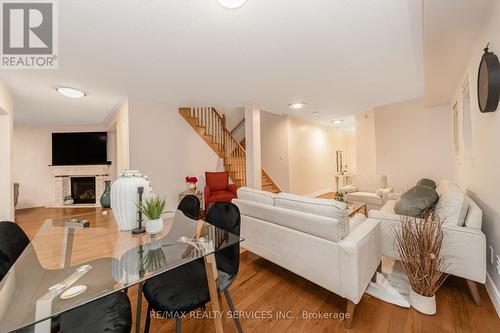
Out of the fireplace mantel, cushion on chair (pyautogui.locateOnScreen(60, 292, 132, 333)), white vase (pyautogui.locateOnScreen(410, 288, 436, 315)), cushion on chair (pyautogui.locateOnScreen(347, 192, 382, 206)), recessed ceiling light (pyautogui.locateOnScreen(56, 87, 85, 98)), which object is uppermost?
recessed ceiling light (pyautogui.locateOnScreen(56, 87, 85, 98))

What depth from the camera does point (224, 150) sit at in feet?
17.8

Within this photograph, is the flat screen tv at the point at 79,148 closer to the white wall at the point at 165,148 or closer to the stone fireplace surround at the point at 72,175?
the stone fireplace surround at the point at 72,175

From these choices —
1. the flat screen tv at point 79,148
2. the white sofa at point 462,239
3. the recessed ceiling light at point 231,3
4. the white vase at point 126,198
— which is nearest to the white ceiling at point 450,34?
the recessed ceiling light at point 231,3

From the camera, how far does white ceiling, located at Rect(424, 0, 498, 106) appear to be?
150 cm

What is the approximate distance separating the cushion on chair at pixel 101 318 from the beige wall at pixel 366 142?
5539mm

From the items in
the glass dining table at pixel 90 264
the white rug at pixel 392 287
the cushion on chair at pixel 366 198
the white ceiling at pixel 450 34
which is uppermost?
the white ceiling at pixel 450 34

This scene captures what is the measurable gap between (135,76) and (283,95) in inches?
92.3

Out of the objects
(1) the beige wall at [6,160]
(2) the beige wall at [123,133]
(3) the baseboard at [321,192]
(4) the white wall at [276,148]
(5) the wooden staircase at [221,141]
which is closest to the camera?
(1) the beige wall at [6,160]

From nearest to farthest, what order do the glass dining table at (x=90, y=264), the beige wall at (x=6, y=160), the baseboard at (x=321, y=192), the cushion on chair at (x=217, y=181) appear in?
the glass dining table at (x=90, y=264), the beige wall at (x=6, y=160), the cushion on chair at (x=217, y=181), the baseboard at (x=321, y=192)

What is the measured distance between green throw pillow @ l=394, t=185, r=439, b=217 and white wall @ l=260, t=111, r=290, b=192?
10.9 feet

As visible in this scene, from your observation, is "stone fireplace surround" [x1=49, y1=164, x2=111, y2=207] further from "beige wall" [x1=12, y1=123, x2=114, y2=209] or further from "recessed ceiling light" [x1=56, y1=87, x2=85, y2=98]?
"recessed ceiling light" [x1=56, y1=87, x2=85, y2=98]

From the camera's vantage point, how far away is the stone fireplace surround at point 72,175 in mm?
5738

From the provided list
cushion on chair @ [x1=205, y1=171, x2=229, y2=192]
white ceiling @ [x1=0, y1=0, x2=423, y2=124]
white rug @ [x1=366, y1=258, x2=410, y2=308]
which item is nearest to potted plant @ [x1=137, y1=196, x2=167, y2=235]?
white ceiling @ [x1=0, y1=0, x2=423, y2=124]

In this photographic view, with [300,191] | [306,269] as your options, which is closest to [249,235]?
[306,269]
